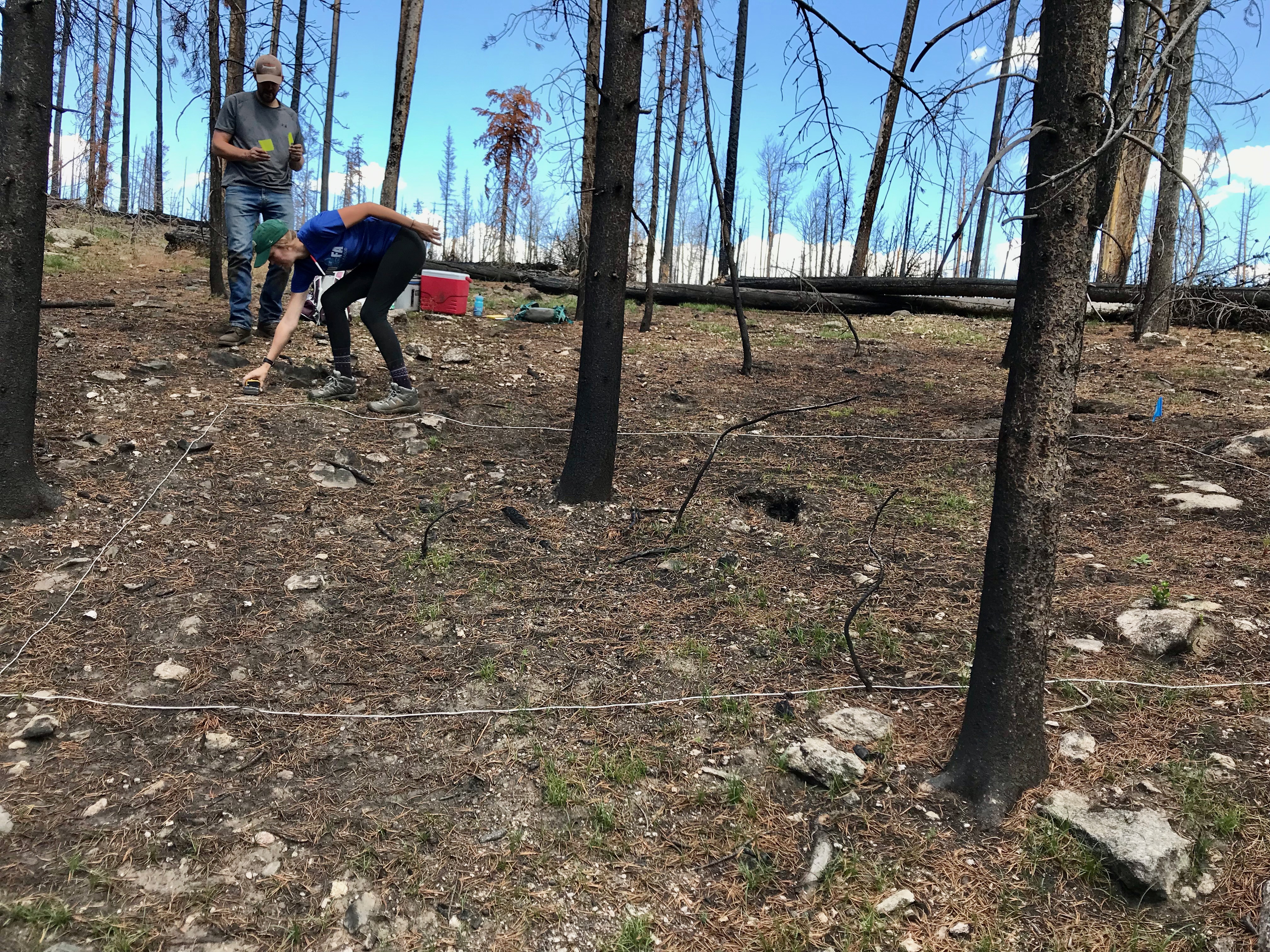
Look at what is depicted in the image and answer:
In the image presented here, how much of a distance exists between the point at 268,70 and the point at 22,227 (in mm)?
2857

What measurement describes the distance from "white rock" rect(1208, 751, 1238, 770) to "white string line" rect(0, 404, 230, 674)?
→ 14.2 ft

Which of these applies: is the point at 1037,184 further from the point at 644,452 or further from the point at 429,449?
the point at 429,449

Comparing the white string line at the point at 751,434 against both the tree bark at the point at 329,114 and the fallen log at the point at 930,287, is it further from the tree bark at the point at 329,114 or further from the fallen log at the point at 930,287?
the tree bark at the point at 329,114

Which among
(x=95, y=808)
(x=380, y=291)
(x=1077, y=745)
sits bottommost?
(x=95, y=808)

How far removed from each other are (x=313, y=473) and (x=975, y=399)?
221 inches

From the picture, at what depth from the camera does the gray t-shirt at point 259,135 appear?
237 inches

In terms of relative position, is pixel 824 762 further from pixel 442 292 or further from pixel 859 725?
pixel 442 292

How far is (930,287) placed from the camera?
12.1 m

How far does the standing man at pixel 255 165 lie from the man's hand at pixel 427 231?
4.02 feet

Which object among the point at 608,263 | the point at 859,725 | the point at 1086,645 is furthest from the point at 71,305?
the point at 1086,645

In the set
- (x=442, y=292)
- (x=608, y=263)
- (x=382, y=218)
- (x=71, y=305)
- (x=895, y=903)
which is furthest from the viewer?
(x=442, y=292)

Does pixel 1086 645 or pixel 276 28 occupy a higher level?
pixel 276 28

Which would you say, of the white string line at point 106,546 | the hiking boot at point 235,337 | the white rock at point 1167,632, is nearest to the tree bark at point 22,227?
the white string line at point 106,546

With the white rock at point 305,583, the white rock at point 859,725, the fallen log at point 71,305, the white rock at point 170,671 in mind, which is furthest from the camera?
the fallen log at point 71,305
